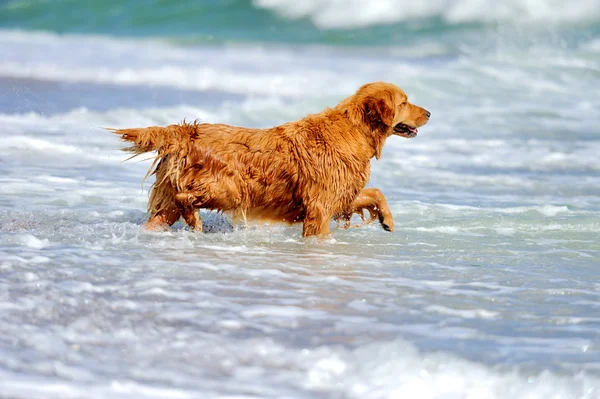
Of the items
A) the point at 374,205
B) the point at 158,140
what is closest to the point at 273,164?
the point at 158,140

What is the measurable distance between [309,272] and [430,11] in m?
24.2

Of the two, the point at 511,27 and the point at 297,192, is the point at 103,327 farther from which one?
the point at 511,27

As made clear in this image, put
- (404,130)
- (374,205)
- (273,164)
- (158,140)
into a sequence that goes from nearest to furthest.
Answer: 1. (158,140)
2. (273,164)
3. (374,205)
4. (404,130)

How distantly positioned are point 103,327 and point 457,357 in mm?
1701

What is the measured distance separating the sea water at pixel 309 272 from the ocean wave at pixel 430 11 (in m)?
9.83

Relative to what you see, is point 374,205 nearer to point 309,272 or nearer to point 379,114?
point 379,114

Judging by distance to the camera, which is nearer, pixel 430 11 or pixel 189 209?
pixel 189 209

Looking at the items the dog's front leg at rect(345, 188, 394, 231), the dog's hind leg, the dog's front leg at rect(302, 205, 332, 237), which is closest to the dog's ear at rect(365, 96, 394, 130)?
the dog's front leg at rect(345, 188, 394, 231)

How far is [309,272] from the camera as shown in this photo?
5.60 m

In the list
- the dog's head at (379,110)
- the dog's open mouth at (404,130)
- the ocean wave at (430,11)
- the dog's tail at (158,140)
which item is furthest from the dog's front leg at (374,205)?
the ocean wave at (430,11)

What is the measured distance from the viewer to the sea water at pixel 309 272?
3.74 metres

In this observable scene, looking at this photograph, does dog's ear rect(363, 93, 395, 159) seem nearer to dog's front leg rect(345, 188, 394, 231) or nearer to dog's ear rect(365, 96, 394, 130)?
dog's ear rect(365, 96, 394, 130)

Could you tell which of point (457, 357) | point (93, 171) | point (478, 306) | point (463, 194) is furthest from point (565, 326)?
point (93, 171)

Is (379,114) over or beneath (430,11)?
beneath
